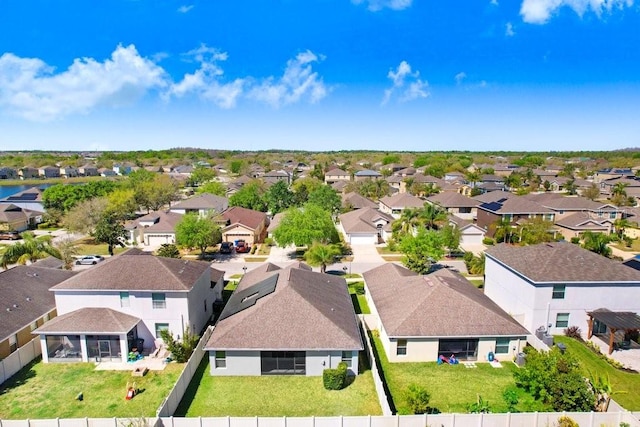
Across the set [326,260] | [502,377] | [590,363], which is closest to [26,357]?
[326,260]

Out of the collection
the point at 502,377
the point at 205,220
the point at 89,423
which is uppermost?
the point at 205,220

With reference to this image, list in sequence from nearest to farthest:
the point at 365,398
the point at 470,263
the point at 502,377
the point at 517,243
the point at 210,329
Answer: the point at 365,398
the point at 502,377
the point at 210,329
the point at 470,263
the point at 517,243

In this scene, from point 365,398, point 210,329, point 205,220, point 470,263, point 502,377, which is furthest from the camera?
point 205,220

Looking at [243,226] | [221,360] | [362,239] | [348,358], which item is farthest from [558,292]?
[243,226]

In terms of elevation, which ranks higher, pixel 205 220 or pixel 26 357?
pixel 205 220

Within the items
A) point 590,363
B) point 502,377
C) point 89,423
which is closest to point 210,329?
point 89,423

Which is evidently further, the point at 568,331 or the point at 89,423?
the point at 568,331

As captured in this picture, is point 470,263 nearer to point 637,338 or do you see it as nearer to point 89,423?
point 637,338

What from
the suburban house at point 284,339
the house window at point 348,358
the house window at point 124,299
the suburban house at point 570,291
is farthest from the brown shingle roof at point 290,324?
the suburban house at point 570,291
